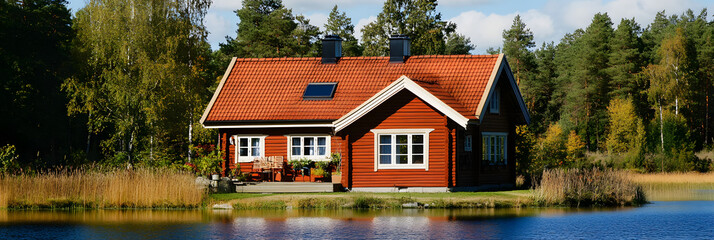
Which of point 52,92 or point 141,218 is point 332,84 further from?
point 52,92

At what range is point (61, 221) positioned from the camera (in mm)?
27422

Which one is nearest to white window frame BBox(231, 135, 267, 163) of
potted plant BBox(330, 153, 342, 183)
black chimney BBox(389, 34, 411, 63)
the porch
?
the porch

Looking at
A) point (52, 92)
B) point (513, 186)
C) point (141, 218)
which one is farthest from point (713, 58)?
point (141, 218)

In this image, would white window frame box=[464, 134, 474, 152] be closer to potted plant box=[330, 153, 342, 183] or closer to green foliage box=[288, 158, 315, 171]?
potted plant box=[330, 153, 342, 183]

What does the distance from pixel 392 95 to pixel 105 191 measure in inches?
414

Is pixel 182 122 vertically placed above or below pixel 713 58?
below

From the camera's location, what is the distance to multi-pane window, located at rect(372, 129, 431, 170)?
34938 mm

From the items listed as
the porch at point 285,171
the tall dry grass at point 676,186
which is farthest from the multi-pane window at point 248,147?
the tall dry grass at point 676,186

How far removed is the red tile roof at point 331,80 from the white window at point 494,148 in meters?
2.46

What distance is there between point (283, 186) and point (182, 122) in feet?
46.3

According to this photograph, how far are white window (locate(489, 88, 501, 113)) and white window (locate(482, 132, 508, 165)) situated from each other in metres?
0.96

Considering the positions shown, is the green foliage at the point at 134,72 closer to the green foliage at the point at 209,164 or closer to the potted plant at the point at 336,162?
the green foliage at the point at 209,164

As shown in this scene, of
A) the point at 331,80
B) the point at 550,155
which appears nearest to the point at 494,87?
the point at 331,80

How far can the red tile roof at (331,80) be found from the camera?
36.9 meters
